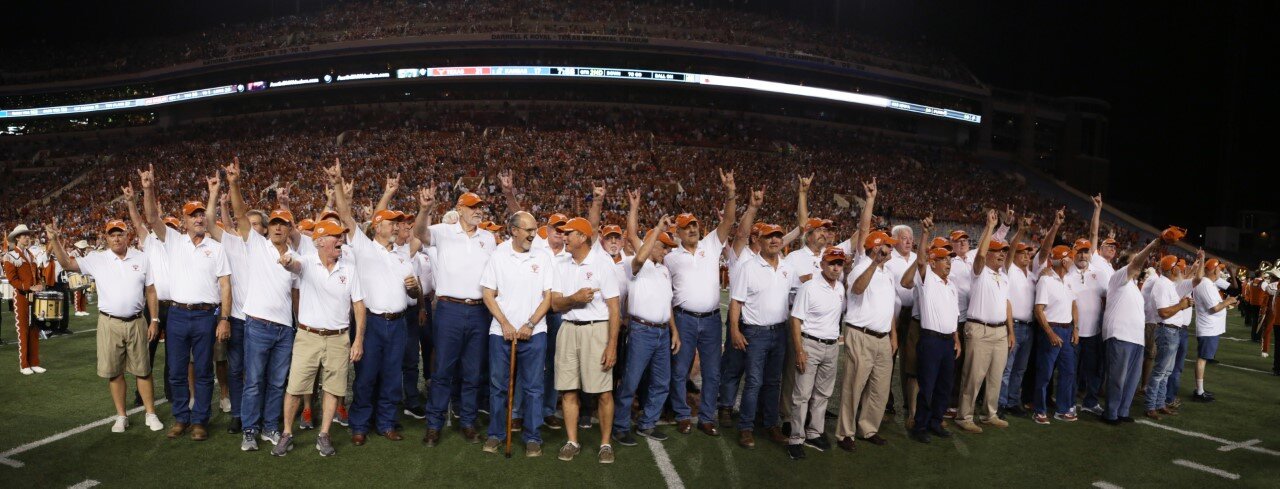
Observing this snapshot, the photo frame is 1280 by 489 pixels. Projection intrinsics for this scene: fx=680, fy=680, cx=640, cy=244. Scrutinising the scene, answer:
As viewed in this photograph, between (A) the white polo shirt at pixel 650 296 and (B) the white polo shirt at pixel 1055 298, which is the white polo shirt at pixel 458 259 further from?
(B) the white polo shirt at pixel 1055 298

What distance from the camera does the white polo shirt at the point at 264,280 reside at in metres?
5.35

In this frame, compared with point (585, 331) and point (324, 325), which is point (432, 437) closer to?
point (324, 325)

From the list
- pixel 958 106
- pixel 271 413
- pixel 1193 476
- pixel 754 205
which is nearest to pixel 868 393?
pixel 754 205

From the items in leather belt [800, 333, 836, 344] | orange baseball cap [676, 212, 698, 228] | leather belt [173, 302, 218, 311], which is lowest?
leather belt [800, 333, 836, 344]

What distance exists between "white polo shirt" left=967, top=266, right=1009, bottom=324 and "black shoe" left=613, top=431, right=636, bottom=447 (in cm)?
347

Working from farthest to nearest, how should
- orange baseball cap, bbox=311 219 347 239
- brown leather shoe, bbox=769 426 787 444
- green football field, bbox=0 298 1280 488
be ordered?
brown leather shoe, bbox=769 426 787 444, orange baseball cap, bbox=311 219 347 239, green football field, bbox=0 298 1280 488

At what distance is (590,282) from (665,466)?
1.55 m

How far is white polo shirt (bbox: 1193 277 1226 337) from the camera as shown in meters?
8.01

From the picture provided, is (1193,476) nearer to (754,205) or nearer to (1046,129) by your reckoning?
(754,205)

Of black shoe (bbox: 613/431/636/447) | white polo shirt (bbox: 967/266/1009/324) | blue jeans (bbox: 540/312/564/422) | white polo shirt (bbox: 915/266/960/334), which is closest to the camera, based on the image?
black shoe (bbox: 613/431/636/447)

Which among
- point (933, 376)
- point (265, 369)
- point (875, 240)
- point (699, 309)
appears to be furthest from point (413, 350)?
point (933, 376)

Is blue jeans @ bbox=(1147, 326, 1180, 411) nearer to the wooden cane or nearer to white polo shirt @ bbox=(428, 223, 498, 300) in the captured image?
the wooden cane

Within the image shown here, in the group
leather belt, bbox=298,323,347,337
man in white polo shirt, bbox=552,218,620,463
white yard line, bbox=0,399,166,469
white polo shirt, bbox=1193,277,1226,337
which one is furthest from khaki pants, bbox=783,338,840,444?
white yard line, bbox=0,399,166,469

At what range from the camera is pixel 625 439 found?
19.0 feet
